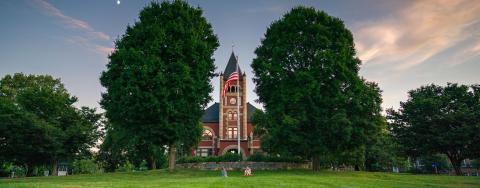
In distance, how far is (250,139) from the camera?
224 ft

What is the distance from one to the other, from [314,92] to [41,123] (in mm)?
32075

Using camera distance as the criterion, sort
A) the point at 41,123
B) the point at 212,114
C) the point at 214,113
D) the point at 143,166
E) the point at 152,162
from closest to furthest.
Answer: the point at 41,123 < the point at 152,162 < the point at 212,114 < the point at 214,113 < the point at 143,166

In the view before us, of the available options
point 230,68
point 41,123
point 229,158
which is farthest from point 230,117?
point 41,123

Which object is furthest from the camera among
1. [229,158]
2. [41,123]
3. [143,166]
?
[143,166]

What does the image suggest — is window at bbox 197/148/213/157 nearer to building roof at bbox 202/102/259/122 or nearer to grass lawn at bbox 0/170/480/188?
building roof at bbox 202/102/259/122

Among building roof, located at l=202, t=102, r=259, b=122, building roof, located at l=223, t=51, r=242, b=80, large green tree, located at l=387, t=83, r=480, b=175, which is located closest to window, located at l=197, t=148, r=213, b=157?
building roof, located at l=202, t=102, r=259, b=122

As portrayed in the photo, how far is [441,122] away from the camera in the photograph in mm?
46281

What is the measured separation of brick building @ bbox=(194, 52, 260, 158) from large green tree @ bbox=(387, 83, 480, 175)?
1036 inches

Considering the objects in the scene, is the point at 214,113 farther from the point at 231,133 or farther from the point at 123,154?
the point at 123,154

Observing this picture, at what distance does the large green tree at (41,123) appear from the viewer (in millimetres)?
44406

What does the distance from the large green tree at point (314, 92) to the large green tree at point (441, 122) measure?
47.8ft

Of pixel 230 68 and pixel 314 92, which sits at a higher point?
pixel 230 68

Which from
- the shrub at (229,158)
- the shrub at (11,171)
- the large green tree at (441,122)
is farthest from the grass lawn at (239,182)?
the shrub at (11,171)

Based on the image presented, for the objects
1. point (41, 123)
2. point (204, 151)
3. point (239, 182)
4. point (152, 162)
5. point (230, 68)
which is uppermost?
point (230, 68)
